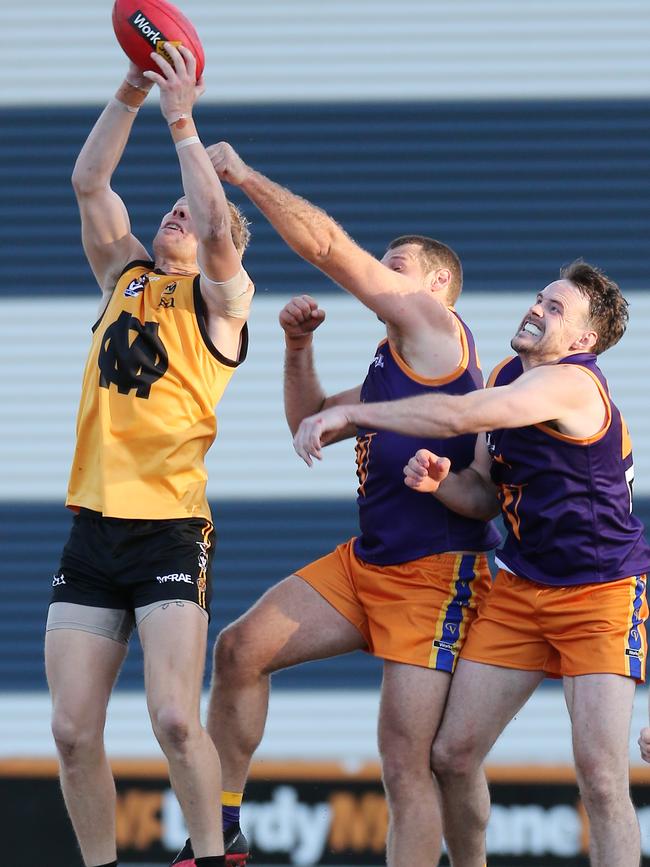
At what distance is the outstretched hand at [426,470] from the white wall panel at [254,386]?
256cm

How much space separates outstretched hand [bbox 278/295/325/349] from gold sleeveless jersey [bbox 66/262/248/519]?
0.33m

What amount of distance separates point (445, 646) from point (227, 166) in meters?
1.78

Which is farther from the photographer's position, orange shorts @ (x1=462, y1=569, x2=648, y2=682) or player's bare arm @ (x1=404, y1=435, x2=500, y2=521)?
player's bare arm @ (x1=404, y1=435, x2=500, y2=521)

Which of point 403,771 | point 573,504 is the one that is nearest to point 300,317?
point 573,504

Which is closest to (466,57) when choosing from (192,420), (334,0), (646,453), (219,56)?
(334,0)

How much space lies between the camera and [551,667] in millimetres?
4219

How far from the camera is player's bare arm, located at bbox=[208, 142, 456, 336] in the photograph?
4.29 meters

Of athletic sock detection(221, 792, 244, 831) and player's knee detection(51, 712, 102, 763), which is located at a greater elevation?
player's knee detection(51, 712, 102, 763)

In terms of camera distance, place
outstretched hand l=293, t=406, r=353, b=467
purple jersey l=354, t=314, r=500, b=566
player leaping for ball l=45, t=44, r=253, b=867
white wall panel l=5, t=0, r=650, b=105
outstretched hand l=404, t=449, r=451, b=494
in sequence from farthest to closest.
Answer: white wall panel l=5, t=0, r=650, b=105, purple jersey l=354, t=314, r=500, b=566, player leaping for ball l=45, t=44, r=253, b=867, outstretched hand l=404, t=449, r=451, b=494, outstretched hand l=293, t=406, r=353, b=467

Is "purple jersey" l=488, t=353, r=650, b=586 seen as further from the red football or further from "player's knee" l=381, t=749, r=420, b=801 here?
the red football

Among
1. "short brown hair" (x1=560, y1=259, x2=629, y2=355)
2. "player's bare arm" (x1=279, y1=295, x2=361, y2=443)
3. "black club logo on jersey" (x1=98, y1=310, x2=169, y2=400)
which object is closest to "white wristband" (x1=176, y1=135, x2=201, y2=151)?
"black club logo on jersey" (x1=98, y1=310, x2=169, y2=400)

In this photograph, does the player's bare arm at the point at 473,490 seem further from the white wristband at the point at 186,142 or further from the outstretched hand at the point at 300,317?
the white wristband at the point at 186,142

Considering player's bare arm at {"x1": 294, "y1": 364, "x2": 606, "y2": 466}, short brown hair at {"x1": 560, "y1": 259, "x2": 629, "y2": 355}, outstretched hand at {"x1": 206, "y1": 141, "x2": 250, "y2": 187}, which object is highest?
outstretched hand at {"x1": 206, "y1": 141, "x2": 250, "y2": 187}

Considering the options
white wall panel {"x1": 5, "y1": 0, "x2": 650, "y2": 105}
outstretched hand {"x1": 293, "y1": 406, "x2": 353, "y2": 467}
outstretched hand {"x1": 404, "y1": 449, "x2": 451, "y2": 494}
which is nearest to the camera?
outstretched hand {"x1": 293, "y1": 406, "x2": 353, "y2": 467}
